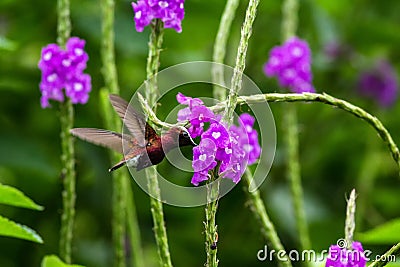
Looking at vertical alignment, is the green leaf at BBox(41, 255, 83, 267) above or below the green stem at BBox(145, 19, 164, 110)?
below

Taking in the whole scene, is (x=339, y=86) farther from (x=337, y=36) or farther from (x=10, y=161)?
(x=10, y=161)

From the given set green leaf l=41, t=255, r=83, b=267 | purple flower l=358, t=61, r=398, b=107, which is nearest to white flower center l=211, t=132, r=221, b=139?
green leaf l=41, t=255, r=83, b=267

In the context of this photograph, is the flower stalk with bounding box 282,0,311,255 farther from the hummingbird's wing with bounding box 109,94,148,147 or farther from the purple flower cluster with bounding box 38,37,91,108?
the hummingbird's wing with bounding box 109,94,148,147

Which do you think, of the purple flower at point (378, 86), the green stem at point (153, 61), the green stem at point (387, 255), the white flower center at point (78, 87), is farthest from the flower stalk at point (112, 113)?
the purple flower at point (378, 86)

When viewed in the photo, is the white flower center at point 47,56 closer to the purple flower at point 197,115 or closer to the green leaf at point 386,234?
the purple flower at point 197,115

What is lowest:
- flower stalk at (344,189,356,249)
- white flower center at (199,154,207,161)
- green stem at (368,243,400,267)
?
green stem at (368,243,400,267)

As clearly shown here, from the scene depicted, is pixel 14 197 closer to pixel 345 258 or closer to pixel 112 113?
pixel 112 113
